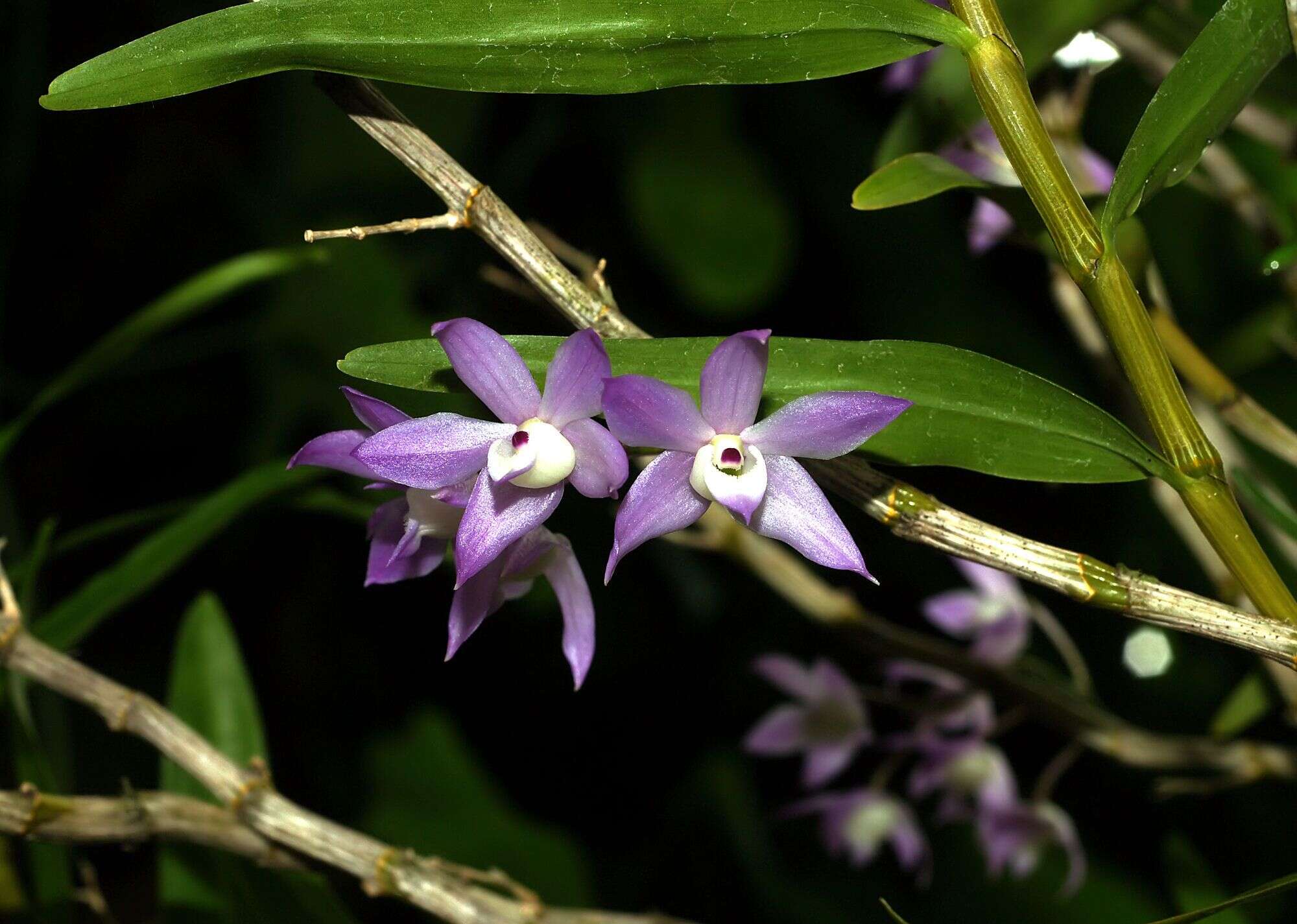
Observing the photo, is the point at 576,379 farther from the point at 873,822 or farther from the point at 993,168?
the point at 873,822

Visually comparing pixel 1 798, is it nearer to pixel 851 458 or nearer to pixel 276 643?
pixel 851 458

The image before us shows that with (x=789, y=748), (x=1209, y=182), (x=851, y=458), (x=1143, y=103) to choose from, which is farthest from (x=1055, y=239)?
(x=1143, y=103)

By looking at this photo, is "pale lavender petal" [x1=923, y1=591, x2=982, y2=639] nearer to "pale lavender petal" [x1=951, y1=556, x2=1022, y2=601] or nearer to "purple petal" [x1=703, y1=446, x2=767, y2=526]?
"pale lavender petal" [x1=951, y1=556, x2=1022, y2=601]

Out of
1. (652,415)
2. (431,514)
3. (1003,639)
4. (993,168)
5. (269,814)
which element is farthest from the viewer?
(1003,639)

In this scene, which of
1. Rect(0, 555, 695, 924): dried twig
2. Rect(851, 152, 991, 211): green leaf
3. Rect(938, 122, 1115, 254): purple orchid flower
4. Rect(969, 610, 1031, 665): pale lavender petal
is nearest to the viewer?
Rect(851, 152, 991, 211): green leaf

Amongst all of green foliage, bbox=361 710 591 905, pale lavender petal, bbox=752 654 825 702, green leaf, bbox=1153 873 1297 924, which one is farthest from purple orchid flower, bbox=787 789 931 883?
green leaf, bbox=1153 873 1297 924

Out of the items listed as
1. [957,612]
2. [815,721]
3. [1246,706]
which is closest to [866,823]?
[815,721]
